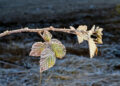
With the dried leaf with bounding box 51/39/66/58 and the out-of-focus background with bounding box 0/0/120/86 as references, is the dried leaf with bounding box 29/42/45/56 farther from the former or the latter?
the out-of-focus background with bounding box 0/0/120/86

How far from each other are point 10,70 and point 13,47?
38.6 inches

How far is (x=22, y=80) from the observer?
2.42 meters

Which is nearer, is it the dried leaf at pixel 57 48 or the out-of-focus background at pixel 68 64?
the dried leaf at pixel 57 48

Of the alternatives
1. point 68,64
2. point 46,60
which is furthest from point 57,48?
point 68,64

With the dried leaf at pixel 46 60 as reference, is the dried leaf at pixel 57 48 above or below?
above

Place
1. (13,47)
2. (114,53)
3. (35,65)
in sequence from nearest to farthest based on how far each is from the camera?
(35,65)
(114,53)
(13,47)

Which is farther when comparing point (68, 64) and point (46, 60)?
point (68, 64)

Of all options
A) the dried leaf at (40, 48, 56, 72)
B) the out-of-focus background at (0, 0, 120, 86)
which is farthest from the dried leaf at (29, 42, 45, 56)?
the out-of-focus background at (0, 0, 120, 86)

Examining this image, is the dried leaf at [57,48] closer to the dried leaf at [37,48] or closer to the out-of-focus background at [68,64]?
the dried leaf at [37,48]

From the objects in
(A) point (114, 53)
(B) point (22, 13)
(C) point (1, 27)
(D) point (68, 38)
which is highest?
(B) point (22, 13)

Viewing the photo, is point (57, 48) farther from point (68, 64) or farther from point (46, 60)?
point (68, 64)

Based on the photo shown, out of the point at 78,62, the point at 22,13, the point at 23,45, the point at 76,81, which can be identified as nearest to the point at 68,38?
the point at 23,45

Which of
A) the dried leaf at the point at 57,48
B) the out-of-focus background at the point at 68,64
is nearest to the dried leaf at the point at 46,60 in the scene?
the dried leaf at the point at 57,48

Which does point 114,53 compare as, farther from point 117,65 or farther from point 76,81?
point 76,81
